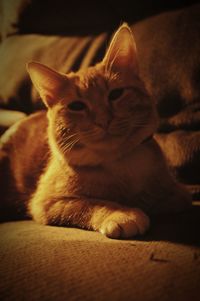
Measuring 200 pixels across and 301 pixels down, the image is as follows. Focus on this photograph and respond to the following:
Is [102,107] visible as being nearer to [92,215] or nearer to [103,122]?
[103,122]

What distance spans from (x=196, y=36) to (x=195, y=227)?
3.01 feet

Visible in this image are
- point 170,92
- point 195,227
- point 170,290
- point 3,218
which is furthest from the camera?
point 170,92

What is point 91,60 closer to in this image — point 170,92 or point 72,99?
point 170,92

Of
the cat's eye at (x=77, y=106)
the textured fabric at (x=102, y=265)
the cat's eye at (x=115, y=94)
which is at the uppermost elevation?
the cat's eye at (x=115, y=94)

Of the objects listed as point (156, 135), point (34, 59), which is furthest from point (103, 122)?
point (34, 59)

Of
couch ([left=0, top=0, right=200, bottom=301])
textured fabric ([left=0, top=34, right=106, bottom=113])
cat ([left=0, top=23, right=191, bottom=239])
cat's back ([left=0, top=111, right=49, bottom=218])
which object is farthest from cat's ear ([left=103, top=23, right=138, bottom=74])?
textured fabric ([left=0, top=34, right=106, bottom=113])

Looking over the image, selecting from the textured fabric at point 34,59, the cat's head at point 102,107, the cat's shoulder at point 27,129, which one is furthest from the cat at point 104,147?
the textured fabric at point 34,59

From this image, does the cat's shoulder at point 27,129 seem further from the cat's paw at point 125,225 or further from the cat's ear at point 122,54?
the cat's paw at point 125,225

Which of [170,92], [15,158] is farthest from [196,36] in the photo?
[15,158]

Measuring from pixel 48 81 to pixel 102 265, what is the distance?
0.74 m

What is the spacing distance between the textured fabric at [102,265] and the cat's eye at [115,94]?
0.43 m

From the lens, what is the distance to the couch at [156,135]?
26.8 inches

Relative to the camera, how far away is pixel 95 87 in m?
1.18

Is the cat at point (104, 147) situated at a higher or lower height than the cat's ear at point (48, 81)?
lower
